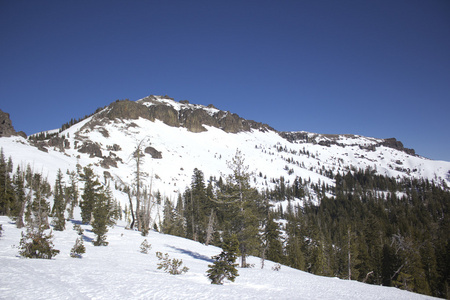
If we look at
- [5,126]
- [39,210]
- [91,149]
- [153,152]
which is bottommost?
[39,210]

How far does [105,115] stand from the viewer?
6708 inches

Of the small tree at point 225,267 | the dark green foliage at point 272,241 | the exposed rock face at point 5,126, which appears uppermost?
the exposed rock face at point 5,126

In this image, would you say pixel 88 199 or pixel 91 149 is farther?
pixel 91 149

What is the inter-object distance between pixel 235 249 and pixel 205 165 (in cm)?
15048

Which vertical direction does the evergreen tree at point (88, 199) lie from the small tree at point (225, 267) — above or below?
above

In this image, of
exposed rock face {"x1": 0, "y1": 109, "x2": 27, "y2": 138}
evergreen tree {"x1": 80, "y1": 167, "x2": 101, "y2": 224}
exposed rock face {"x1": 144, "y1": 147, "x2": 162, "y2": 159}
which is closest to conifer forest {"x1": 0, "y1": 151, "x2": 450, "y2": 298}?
evergreen tree {"x1": 80, "y1": 167, "x2": 101, "y2": 224}

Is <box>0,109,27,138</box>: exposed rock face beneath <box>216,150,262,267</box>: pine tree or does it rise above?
above

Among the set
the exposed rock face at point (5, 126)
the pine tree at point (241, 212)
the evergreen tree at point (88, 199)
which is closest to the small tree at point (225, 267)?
the pine tree at point (241, 212)

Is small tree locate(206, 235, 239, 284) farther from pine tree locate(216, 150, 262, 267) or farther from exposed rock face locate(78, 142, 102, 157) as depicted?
exposed rock face locate(78, 142, 102, 157)

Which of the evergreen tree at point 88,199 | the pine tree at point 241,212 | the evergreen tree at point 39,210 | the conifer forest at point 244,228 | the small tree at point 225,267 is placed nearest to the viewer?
the small tree at point 225,267

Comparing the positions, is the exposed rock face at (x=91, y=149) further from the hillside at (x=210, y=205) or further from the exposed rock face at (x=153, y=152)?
the exposed rock face at (x=153, y=152)

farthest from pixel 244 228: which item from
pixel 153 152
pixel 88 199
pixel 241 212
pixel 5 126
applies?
pixel 153 152

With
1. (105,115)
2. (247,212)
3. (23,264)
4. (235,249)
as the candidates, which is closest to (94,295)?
(23,264)

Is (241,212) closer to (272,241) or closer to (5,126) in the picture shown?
(272,241)
